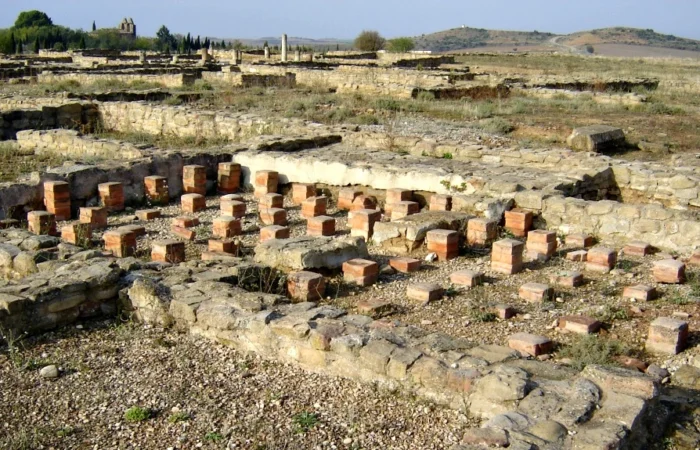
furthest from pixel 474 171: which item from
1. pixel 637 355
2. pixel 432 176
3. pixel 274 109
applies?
pixel 274 109

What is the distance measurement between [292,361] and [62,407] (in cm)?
152

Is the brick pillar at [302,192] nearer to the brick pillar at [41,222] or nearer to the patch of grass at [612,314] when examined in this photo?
the brick pillar at [41,222]

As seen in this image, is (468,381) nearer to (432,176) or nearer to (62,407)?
(62,407)

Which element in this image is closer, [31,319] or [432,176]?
[31,319]

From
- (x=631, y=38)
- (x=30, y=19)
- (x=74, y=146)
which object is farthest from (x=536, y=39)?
(x=74, y=146)

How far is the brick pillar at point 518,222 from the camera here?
9.38 m

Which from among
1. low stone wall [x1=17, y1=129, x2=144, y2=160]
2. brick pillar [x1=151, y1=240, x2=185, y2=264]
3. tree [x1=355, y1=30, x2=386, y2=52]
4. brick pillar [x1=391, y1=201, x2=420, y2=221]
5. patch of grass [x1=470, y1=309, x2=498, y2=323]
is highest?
tree [x1=355, y1=30, x2=386, y2=52]

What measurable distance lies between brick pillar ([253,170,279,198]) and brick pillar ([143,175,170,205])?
55.2 inches

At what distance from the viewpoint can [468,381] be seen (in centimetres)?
454

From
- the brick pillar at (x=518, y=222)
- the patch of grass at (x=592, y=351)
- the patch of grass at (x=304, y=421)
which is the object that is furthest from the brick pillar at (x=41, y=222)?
the patch of grass at (x=592, y=351)

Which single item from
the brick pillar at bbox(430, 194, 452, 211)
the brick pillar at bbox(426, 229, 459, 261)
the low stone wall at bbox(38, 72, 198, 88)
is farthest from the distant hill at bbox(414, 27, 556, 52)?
the brick pillar at bbox(426, 229, 459, 261)

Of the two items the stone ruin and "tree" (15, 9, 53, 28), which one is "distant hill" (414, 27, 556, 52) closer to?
"tree" (15, 9, 53, 28)

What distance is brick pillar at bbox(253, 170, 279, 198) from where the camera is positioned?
11.6 meters

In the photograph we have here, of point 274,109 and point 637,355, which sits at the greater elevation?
point 274,109
